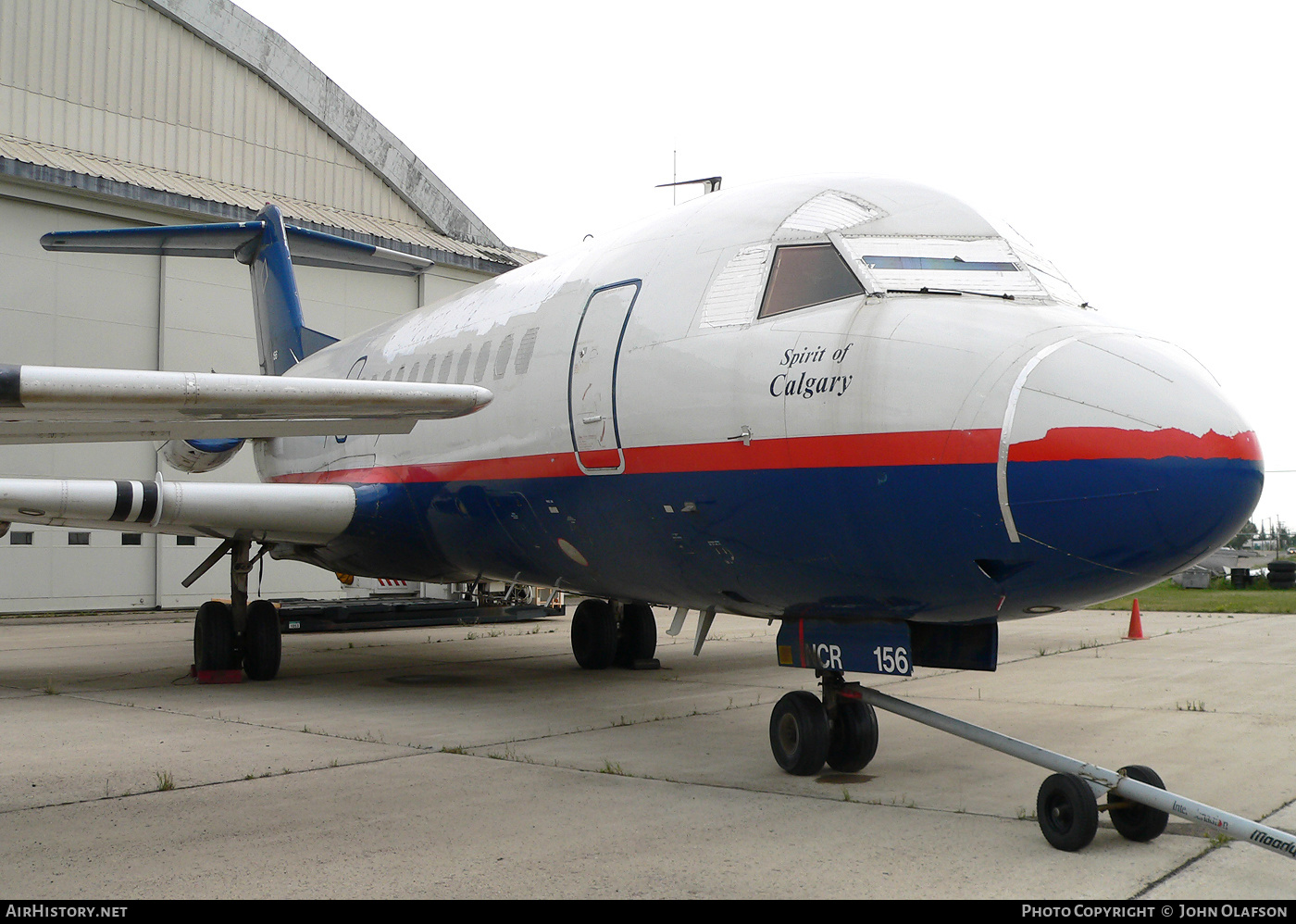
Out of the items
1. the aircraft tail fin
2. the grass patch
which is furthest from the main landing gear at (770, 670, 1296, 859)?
the grass patch

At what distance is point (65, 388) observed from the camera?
359 cm

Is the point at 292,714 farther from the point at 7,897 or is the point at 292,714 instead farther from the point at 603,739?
the point at 7,897

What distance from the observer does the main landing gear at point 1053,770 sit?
14.7 feet

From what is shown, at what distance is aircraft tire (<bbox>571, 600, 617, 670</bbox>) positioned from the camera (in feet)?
41.8

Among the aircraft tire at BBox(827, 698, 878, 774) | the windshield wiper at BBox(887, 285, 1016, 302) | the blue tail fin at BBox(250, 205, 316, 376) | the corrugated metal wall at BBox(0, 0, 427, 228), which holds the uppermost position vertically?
the corrugated metal wall at BBox(0, 0, 427, 228)

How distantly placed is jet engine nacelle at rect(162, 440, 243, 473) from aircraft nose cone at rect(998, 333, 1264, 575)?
1056 centimetres

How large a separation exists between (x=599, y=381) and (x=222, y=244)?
10.7 m

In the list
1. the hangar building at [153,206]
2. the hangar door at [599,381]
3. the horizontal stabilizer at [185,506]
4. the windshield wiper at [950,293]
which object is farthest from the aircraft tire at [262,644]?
the hangar building at [153,206]

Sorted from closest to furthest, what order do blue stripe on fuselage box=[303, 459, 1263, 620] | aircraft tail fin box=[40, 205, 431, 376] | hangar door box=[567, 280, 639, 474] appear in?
1. blue stripe on fuselage box=[303, 459, 1263, 620]
2. hangar door box=[567, 280, 639, 474]
3. aircraft tail fin box=[40, 205, 431, 376]

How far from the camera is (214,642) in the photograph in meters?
11.6

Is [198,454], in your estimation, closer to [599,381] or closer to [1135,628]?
[599,381]

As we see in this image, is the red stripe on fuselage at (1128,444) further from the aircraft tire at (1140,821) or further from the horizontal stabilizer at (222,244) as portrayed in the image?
the horizontal stabilizer at (222,244)

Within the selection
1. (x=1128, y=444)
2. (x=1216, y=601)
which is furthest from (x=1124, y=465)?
(x=1216, y=601)

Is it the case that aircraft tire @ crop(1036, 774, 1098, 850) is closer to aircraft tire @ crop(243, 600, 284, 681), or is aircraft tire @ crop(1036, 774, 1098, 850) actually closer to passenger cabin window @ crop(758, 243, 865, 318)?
passenger cabin window @ crop(758, 243, 865, 318)
